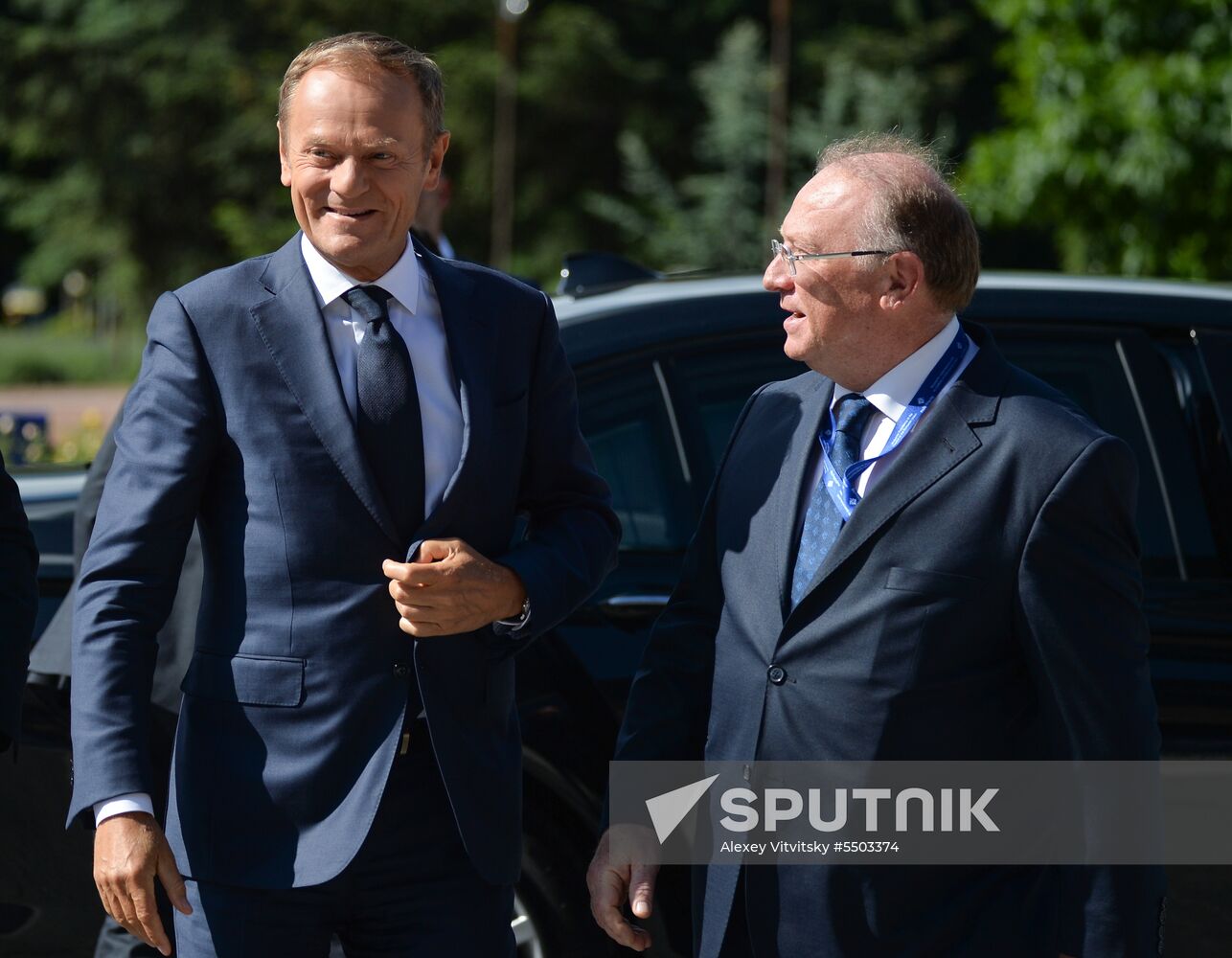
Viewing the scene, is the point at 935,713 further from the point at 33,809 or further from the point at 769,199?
the point at 769,199

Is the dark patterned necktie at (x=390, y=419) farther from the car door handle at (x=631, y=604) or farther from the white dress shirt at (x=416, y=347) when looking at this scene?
the car door handle at (x=631, y=604)

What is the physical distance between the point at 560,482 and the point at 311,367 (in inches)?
17.2

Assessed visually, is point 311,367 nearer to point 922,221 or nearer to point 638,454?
point 922,221

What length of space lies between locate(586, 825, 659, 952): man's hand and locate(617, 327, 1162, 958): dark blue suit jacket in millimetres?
106

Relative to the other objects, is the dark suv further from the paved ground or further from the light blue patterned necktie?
the paved ground

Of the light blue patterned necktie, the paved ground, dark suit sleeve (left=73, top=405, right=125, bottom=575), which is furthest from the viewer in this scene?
the paved ground

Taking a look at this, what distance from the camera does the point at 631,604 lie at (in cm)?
325

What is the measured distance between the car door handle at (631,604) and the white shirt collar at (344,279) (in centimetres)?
100

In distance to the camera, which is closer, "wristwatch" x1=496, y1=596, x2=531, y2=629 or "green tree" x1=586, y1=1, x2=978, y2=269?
"wristwatch" x1=496, y1=596, x2=531, y2=629

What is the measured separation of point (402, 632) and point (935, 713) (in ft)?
2.40

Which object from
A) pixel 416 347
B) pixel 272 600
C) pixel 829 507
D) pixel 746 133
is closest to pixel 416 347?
pixel 416 347

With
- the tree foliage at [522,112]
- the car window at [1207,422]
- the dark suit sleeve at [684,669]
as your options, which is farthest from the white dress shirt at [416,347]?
the tree foliage at [522,112]

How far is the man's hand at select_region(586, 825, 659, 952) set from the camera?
2389 mm

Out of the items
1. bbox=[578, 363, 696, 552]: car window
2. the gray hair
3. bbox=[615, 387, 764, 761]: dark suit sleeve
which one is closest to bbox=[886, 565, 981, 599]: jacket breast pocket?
bbox=[615, 387, 764, 761]: dark suit sleeve
